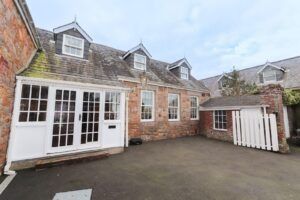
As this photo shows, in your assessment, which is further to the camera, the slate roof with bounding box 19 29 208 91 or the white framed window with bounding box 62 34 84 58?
the white framed window with bounding box 62 34 84 58

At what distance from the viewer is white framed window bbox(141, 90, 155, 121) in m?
9.28

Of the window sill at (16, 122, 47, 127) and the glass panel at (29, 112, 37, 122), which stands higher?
the glass panel at (29, 112, 37, 122)

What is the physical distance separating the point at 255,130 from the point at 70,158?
900 cm

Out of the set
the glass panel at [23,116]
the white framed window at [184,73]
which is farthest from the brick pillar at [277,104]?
the glass panel at [23,116]

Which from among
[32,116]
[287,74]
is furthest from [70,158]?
[287,74]

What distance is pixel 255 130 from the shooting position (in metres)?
7.52

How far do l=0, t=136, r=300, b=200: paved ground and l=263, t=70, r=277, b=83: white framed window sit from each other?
1218cm

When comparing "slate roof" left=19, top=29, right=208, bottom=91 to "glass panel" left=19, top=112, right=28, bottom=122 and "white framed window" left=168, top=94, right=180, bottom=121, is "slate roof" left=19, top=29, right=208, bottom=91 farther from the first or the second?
"glass panel" left=19, top=112, right=28, bottom=122

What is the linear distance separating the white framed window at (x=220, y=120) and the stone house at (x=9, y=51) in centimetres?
1102

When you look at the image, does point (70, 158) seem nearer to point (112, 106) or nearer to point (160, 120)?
point (112, 106)

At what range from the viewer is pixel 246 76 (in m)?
17.7

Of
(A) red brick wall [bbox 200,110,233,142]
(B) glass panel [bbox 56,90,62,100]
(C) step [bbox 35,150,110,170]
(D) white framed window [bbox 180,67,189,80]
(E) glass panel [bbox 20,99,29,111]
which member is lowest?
(C) step [bbox 35,150,110,170]

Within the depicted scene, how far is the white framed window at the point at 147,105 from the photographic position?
9.28 m

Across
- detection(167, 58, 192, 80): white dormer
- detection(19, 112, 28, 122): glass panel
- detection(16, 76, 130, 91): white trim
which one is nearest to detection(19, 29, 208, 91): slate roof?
detection(16, 76, 130, 91): white trim
